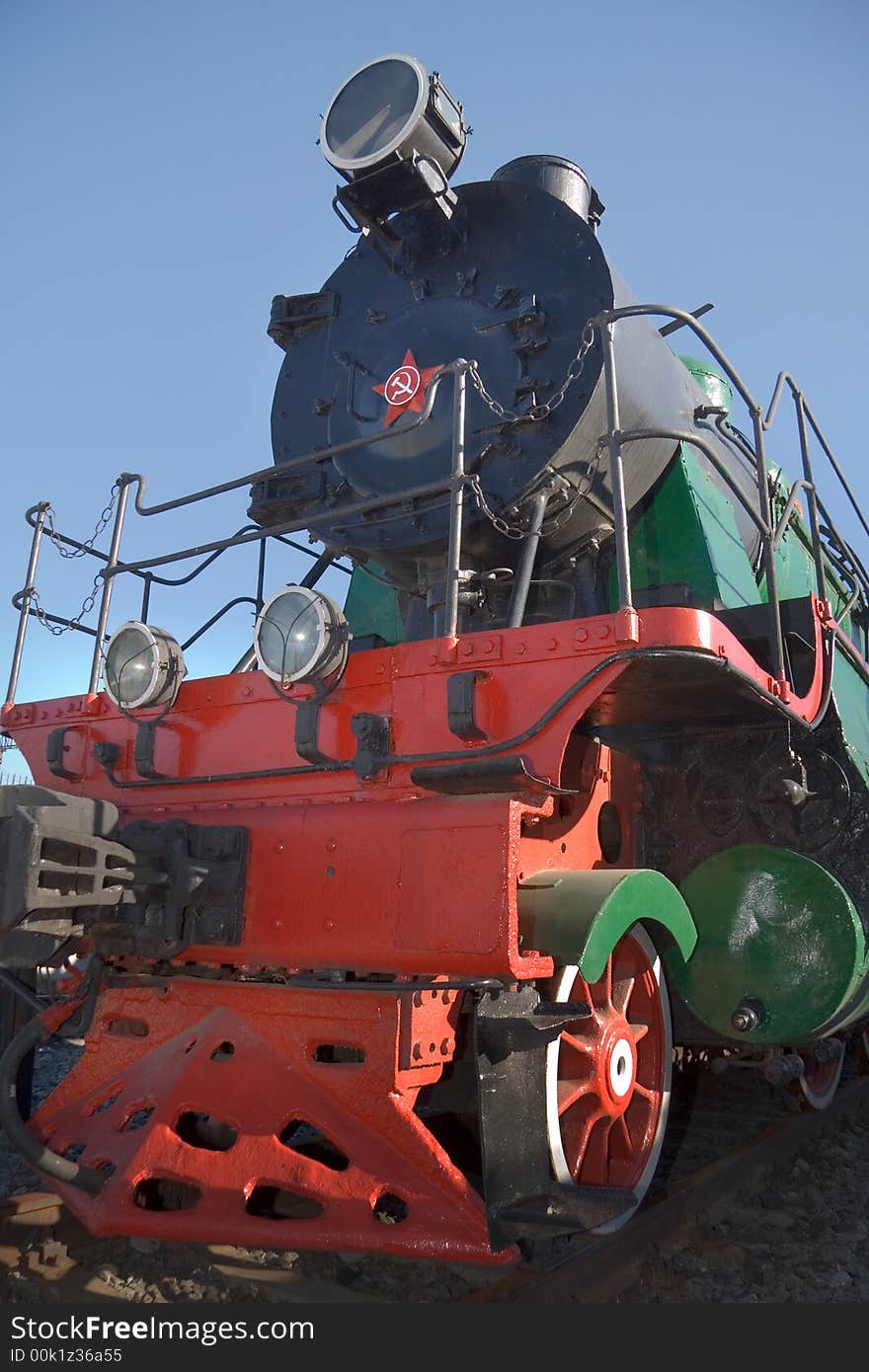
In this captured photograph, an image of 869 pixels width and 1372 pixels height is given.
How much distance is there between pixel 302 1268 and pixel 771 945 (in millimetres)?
1982

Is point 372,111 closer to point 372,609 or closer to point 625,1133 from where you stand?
point 372,609

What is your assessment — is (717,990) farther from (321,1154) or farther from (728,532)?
(728,532)

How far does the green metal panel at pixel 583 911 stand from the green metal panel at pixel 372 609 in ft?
6.49

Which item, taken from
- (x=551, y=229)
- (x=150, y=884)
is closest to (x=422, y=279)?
(x=551, y=229)

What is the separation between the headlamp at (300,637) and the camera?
3326mm

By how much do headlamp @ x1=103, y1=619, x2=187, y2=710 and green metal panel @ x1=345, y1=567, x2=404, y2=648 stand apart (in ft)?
4.24

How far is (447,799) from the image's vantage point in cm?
315

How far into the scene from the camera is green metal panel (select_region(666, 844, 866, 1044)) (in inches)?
141

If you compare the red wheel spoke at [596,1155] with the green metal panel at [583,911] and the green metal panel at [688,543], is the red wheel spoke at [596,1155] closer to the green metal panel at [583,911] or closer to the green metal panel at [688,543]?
the green metal panel at [583,911]

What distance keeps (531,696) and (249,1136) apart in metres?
1.62

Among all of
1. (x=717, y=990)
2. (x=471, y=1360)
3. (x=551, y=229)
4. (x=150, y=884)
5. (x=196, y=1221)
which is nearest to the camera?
(x=471, y=1360)

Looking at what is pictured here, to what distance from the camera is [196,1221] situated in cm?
295

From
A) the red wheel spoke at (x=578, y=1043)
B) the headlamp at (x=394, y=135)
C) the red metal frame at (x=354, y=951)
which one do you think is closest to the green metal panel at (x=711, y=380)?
the headlamp at (x=394, y=135)

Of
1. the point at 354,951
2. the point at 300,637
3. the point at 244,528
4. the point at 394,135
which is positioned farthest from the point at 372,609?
the point at 354,951
